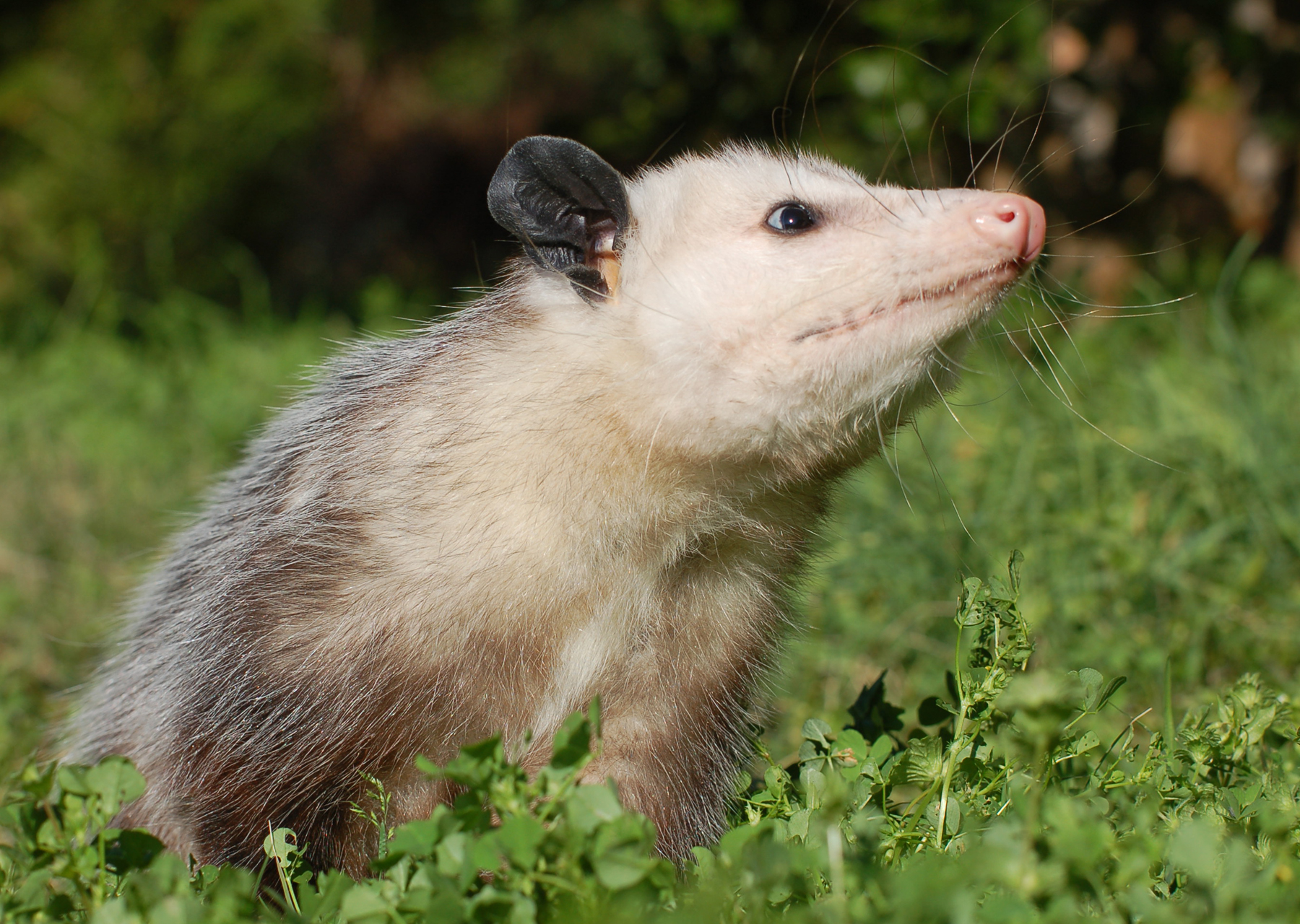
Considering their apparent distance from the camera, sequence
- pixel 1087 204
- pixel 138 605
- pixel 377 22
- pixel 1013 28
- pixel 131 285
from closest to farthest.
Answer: pixel 138 605, pixel 1013 28, pixel 1087 204, pixel 131 285, pixel 377 22

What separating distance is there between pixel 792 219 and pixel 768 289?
177 millimetres

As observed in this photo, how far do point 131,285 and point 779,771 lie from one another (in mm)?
6874

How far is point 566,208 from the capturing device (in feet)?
6.51

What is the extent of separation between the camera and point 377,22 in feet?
27.8

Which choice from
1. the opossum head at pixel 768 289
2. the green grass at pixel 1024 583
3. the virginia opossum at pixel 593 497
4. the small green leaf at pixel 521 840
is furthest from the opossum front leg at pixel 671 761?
the small green leaf at pixel 521 840

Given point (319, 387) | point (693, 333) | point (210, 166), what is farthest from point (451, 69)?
point (693, 333)

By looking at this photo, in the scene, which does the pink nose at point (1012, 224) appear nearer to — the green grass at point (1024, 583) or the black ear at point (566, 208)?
the green grass at point (1024, 583)

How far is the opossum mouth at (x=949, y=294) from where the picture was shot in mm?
1722

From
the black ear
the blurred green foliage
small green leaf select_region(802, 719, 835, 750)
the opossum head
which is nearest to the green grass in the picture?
small green leaf select_region(802, 719, 835, 750)

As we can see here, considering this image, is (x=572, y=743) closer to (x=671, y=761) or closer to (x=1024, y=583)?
(x=671, y=761)

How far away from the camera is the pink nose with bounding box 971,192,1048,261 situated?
5.67ft

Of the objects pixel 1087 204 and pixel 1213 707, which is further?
pixel 1087 204

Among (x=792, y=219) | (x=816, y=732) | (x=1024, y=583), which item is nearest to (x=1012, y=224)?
(x=792, y=219)

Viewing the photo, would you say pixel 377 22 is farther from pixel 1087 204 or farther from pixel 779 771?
pixel 779 771
